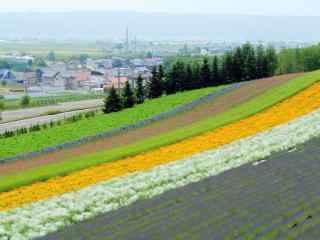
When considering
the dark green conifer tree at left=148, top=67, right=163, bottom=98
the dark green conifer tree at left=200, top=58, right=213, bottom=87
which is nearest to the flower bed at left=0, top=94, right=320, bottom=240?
the dark green conifer tree at left=148, top=67, right=163, bottom=98

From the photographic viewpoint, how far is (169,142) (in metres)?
34.2

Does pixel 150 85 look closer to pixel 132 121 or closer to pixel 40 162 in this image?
pixel 132 121

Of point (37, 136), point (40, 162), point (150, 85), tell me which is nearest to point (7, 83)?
point (150, 85)

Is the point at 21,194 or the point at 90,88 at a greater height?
the point at 21,194

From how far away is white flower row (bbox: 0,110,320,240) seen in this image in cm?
1331

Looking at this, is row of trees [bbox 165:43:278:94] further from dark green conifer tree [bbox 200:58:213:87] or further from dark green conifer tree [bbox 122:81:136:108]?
dark green conifer tree [bbox 122:81:136:108]

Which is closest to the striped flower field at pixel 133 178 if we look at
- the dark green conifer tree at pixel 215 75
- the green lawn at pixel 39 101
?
the dark green conifer tree at pixel 215 75

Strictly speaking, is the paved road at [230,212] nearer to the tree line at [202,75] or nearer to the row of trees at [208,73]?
the row of trees at [208,73]

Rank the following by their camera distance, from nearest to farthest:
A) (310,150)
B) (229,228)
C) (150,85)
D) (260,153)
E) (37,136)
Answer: (229,228) → (310,150) → (260,153) → (37,136) → (150,85)

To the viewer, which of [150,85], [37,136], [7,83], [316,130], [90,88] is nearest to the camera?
[316,130]

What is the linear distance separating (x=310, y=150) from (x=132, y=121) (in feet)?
104

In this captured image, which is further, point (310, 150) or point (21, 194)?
point (21, 194)

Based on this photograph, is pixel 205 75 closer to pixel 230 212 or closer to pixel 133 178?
pixel 133 178

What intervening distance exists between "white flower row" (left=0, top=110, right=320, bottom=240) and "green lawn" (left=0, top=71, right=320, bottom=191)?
308 inches
